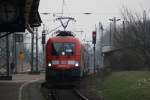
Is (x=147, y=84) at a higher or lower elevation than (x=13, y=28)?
lower

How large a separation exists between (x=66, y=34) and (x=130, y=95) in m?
14.5

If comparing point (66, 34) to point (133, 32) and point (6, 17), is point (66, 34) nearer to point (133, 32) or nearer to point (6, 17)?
point (6, 17)

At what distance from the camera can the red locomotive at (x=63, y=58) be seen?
1394 inches

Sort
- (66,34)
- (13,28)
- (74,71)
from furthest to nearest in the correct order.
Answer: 1. (66,34)
2. (74,71)
3. (13,28)

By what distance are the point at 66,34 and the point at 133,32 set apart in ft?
69.0

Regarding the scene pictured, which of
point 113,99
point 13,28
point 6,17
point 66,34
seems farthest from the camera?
point 66,34

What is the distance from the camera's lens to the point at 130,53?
55.8 metres

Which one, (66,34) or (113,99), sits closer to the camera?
(113,99)

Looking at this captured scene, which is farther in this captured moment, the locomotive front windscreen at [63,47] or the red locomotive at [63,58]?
the locomotive front windscreen at [63,47]

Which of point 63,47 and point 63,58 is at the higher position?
point 63,47

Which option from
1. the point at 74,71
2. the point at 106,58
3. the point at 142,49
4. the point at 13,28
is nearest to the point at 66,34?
the point at 74,71

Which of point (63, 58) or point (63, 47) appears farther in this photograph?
point (63, 47)

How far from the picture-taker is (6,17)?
25844 mm

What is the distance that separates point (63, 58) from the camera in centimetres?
3619
